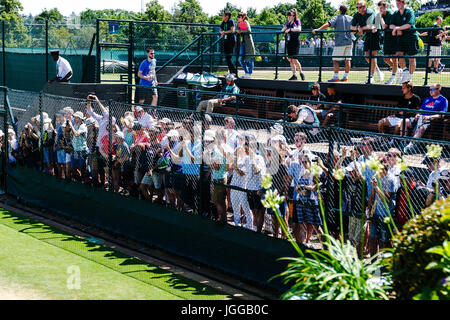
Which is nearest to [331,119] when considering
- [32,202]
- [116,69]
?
[32,202]

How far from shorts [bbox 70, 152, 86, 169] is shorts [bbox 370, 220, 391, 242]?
6.76 m

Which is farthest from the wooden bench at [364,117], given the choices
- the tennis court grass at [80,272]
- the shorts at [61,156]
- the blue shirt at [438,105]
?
the shorts at [61,156]

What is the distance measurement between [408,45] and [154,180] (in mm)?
6391

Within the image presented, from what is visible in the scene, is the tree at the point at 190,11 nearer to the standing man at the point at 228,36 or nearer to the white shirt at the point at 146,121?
the standing man at the point at 228,36

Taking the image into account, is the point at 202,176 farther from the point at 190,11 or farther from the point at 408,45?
the point at 190,11

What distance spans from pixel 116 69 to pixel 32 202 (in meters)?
8.49

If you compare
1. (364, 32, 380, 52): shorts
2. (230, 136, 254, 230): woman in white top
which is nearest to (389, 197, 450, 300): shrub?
(230, 136, 254, 230): woman in white top

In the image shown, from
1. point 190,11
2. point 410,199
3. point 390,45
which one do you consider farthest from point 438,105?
point 190,11

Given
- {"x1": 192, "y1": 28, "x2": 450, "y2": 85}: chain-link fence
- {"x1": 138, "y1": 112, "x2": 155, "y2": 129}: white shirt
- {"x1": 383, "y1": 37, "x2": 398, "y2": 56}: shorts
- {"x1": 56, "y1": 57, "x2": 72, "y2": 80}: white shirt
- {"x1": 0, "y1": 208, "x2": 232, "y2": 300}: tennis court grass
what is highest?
{"x1": 383, "y1": 37, "x2": 398, "y2": 56}: shorts

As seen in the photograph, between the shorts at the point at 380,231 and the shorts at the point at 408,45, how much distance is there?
21.9ft

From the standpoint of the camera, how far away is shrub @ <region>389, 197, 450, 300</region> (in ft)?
14.2

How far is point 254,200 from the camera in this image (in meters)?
9.60

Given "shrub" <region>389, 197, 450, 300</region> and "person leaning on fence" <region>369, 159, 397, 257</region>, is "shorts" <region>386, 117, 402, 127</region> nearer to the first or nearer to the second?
"person leaning on fence" <region>369, 159, 397, 257</region>

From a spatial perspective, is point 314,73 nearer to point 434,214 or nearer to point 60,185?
point 60,185
